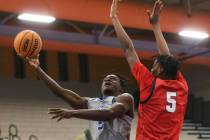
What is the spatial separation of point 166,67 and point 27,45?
5.05 feet

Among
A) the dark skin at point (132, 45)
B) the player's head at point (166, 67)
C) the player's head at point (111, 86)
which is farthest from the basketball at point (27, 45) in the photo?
the player's head at point (166, 67)

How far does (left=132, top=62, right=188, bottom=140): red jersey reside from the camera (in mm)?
4539

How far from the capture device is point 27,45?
540 cm

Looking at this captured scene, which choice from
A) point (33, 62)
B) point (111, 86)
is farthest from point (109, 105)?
point (33, 62)

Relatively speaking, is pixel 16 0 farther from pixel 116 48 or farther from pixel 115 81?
pixel 115 81

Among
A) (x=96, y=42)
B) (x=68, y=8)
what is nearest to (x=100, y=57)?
(x=96, y=42)

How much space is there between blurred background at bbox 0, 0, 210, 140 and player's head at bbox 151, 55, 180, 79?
6618 mm

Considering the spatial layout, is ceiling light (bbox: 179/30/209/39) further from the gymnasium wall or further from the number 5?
the number 5

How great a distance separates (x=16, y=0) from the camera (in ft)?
35.6

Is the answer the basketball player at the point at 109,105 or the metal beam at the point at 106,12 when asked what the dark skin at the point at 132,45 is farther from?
the metal beam at the point at 106,12

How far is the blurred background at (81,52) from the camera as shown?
11.8 metres

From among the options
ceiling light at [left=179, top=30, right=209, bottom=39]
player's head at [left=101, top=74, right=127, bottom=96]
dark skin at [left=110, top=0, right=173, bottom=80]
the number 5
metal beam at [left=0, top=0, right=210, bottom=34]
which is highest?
metal beam at [left=0, top=0, right=210, bottom=34]

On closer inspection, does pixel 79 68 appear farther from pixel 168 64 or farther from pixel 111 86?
pixel 168 64

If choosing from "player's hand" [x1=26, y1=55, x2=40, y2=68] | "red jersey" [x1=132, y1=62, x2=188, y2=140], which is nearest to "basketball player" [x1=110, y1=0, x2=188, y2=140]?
"red jersey" [x1=132, y1=62, x2=188, y2=140]
